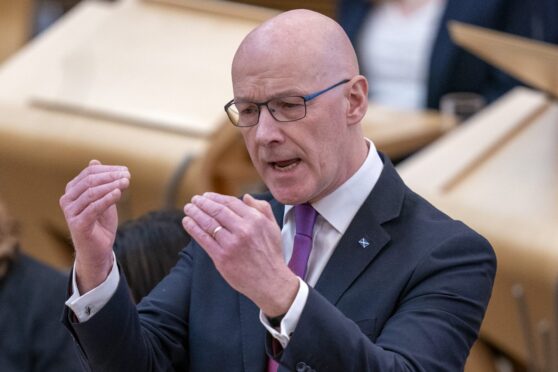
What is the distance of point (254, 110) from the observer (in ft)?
5.29

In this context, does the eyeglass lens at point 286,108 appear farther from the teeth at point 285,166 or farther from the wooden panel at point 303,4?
the wooden panel at point 303,4

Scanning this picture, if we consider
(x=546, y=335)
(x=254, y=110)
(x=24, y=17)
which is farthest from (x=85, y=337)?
(x=24, y=17)

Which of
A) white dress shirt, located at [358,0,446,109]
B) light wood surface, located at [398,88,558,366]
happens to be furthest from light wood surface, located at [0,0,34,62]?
light wood surface, located at [398,88,558,366]

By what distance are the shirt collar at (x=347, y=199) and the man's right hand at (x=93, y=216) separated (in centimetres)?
27

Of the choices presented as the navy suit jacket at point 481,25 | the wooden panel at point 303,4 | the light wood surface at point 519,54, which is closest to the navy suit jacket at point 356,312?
the light wood surface at point 519,54

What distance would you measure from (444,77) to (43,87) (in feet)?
4.13

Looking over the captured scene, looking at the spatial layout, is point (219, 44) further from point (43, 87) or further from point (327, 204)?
point (327, 204)

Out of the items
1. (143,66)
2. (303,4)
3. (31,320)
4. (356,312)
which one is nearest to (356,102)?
(356,312)

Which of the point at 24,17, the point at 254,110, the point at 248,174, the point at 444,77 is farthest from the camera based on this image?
the point at 24,17

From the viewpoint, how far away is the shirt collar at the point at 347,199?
1.69 meters

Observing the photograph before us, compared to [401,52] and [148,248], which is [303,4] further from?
[148,248]

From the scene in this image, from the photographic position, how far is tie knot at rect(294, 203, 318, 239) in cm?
168

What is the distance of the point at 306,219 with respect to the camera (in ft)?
5.54

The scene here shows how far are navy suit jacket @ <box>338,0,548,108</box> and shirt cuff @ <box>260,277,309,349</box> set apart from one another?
2.74m
